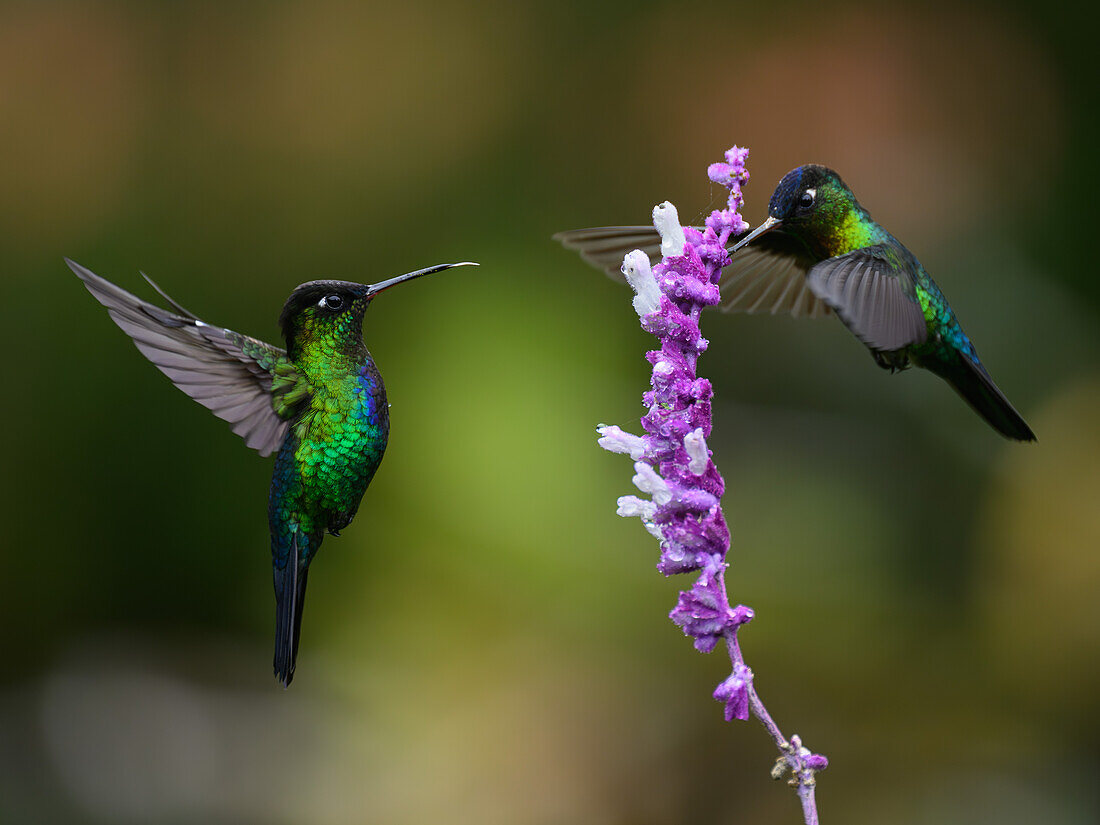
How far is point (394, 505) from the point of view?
3.44 metres

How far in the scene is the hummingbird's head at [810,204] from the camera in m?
1.31

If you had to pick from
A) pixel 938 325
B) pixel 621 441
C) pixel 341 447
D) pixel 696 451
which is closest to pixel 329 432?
pixel 341 447

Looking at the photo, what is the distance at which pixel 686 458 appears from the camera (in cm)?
95

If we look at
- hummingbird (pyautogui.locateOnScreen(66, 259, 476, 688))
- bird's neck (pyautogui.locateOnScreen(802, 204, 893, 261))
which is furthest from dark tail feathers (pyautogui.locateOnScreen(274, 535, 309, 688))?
bird's neck (pyautogui.locateOnScreen(802, 204, 893, 261))

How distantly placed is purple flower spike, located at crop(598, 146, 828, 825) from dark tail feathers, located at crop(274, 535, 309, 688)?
363mm

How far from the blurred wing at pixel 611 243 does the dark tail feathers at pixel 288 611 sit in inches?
20.2

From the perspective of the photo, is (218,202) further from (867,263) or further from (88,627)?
(867,263)

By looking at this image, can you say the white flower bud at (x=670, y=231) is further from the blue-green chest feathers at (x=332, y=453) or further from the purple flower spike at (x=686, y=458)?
the blue-green chest feathers at (x=332, y=453)

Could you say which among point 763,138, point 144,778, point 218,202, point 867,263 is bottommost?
point 144,778

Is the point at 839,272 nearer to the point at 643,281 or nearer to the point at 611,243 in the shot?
the point at 643,281

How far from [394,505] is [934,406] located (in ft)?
5.85

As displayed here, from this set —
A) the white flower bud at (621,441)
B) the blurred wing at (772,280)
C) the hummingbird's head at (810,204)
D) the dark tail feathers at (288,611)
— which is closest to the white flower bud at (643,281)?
the white flower bud at (621,441)

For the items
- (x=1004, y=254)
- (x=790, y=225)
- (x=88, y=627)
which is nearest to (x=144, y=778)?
(x=88, y=627)

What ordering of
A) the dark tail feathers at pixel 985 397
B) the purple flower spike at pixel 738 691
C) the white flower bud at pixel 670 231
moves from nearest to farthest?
the purple flower spike at pixel 738 691
the white flower bud at pixel 670 231
the dark tail feathers at pixel 985 397
